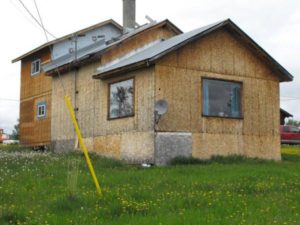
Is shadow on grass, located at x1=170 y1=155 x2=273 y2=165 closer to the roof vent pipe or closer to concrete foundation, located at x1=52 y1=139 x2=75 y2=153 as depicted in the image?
concrete foundation, located at x1=52 y1=139 x2=75 y2=153

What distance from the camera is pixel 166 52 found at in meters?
19.2

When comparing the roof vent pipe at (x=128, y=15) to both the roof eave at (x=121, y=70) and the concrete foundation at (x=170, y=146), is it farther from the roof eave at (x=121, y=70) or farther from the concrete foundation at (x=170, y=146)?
the concrete foundation at (x=170, y=146)

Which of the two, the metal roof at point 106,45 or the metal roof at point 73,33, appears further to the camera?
the metal roof at point 73,33

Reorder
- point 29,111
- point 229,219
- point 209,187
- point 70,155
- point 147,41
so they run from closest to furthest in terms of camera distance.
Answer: point 229,219, point 209,187, point 70,155, point 147,41, point 29,111

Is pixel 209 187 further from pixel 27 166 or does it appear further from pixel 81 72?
pixel 81 72

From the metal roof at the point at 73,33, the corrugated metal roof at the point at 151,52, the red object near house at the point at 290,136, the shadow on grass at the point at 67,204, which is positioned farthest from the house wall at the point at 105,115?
the red object near house at the point at 290,136

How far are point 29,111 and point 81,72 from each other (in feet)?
23.9

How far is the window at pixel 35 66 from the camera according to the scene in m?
30.4

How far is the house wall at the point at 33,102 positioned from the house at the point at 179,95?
11.1ft

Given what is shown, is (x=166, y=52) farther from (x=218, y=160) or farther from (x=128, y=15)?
(x=128, y=15)

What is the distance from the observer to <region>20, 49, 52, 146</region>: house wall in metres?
27.9

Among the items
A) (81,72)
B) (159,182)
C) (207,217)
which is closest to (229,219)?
(207,217)

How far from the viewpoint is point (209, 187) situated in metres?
12.5

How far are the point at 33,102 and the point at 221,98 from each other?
42.4 ft
